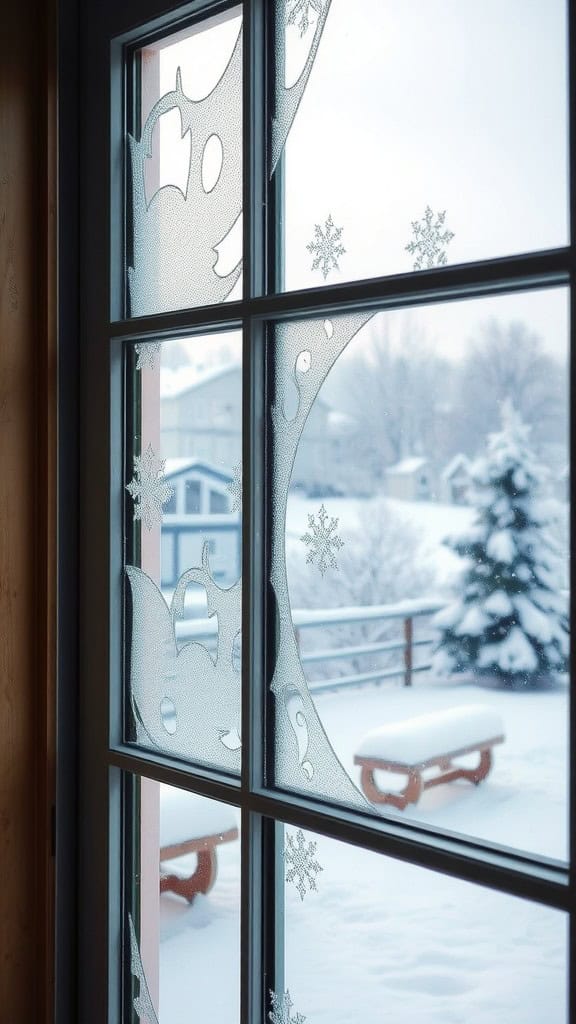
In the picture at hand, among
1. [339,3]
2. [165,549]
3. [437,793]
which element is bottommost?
[437,793]

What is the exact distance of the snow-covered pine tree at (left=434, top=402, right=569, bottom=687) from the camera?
0.86 metres

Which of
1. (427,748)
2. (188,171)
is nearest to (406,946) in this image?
(427,748)

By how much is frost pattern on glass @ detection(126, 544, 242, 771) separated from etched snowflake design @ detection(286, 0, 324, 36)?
0.61 metres

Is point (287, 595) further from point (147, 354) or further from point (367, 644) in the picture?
point (147, 354)

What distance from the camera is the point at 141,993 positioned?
1.30 meters

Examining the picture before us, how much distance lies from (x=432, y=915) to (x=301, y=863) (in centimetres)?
17

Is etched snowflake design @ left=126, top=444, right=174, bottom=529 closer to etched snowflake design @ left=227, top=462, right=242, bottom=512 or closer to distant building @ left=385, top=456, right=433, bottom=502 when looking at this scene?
etched snowflake design @ left=227, top=462, right=242, bottom=512

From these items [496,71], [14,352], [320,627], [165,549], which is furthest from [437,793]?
[14,352]

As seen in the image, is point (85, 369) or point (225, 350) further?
point (85, 369)

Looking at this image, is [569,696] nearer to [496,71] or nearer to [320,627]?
[320,627]

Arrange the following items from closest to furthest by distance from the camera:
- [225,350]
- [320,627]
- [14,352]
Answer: [320,627], [225,350], [14,352]

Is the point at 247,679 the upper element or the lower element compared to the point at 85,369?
lower

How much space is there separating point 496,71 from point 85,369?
697 millimetres

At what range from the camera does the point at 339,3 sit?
1048mm
